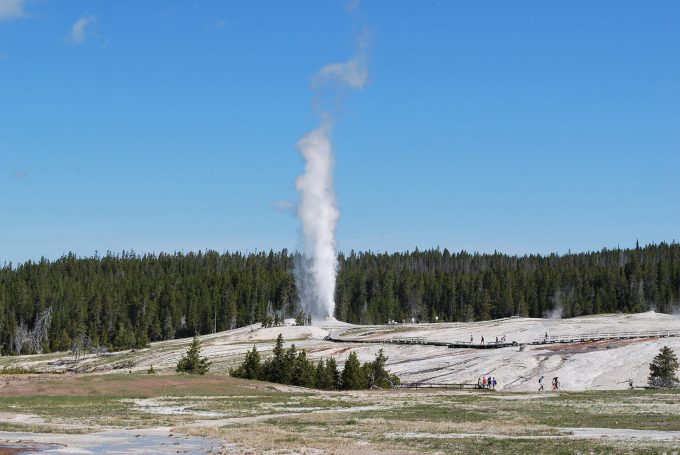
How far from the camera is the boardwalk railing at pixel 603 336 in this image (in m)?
107

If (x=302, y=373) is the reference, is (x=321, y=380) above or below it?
below

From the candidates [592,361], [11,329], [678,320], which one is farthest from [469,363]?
[11,329]

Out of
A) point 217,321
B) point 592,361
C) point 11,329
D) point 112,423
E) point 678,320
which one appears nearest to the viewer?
point 112,423

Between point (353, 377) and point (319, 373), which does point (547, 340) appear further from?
point (319, 373)

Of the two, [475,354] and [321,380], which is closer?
[321,380]

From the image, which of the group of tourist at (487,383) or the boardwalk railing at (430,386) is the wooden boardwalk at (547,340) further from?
the group of tourist at (487,383)

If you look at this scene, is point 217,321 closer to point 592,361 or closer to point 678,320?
point 678,320

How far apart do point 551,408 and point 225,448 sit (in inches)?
Answer: 1058

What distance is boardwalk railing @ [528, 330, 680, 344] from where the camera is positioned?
352ft

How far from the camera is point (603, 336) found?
112 m

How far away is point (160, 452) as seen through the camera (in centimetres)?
3541

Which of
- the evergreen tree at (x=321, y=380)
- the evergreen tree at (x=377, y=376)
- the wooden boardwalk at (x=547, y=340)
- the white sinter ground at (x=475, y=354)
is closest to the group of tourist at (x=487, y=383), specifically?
the white sinter ground at (x=475, y=354)

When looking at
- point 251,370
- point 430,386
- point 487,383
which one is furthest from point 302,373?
point 487,383

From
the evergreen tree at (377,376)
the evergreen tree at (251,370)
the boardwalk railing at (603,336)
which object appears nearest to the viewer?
the evergreen tree at (377,376)
